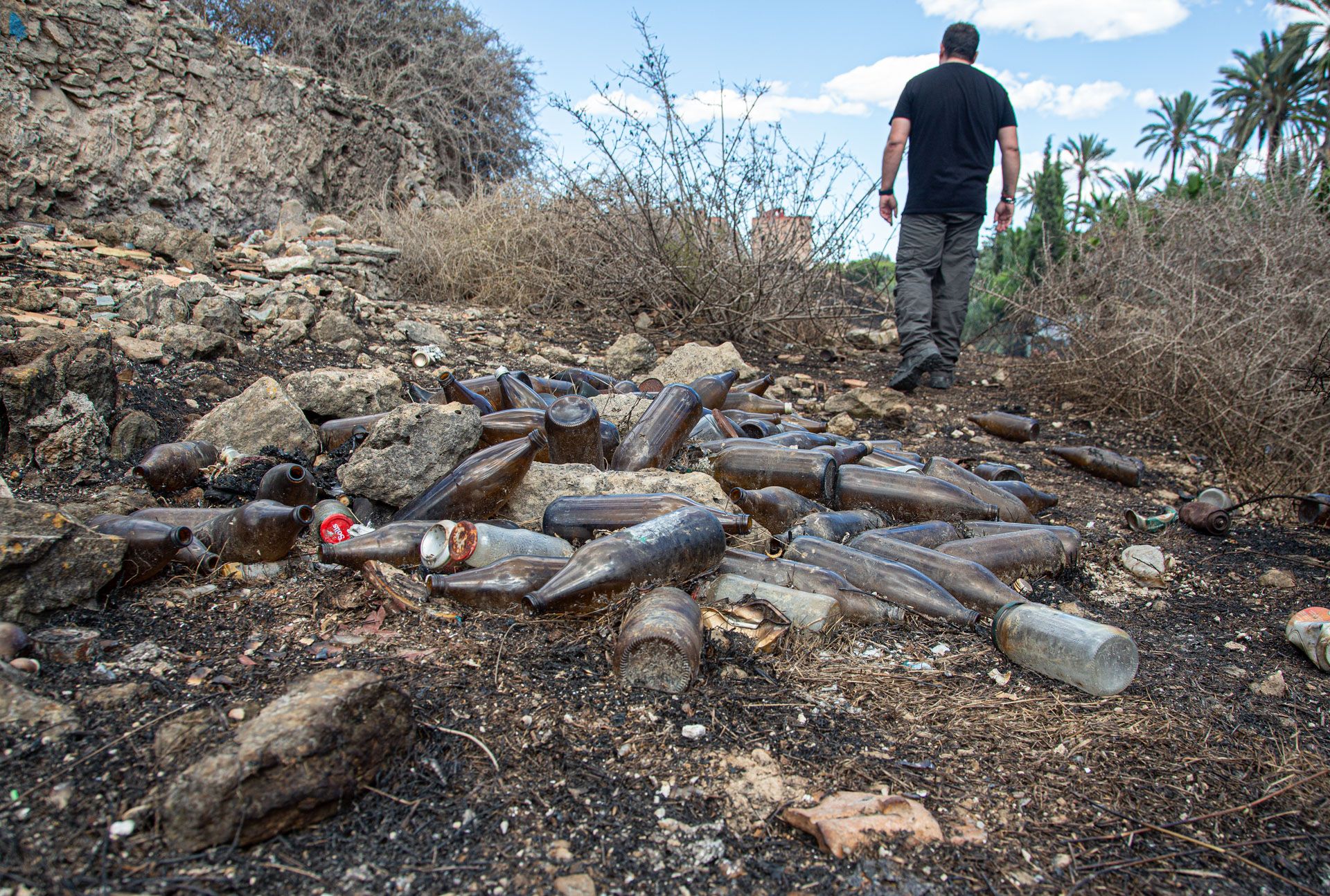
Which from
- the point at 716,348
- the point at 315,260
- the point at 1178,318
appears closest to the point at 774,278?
the point at 716,348

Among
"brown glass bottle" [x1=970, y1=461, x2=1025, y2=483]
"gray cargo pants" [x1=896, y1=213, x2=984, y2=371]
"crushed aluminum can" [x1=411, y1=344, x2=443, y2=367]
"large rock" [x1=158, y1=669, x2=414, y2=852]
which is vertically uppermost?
"gray cargo pants" [x1=896, y1=213, x2=984, y2=371]

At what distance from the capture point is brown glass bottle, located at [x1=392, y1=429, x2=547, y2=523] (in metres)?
2.84

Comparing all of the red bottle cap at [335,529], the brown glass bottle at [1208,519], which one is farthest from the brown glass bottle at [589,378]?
the brown glass bottle at [1208,519]

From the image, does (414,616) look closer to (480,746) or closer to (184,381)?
(480,746)

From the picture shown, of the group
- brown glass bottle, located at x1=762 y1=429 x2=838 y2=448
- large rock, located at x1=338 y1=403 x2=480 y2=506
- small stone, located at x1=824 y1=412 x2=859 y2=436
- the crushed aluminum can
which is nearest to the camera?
large rock, located at x1=338 y1=403 x2=480 y2=506

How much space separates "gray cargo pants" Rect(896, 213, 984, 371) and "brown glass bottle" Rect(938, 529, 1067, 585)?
138 inches

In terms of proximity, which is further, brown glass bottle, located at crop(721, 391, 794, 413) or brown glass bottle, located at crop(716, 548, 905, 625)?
brown glass bottle, located at crop(721, 391, 794, 413)

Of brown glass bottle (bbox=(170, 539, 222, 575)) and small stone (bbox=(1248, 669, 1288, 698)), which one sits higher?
brown glass bottle (bbox=(170, 539, 222, 575))

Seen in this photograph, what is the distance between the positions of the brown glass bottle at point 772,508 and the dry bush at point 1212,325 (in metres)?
3.38

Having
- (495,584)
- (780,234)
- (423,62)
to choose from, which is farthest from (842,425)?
(423,62)

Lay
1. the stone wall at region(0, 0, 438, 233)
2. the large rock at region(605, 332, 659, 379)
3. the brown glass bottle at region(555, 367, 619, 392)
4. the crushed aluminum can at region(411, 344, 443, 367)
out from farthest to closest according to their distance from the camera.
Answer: the stone wall at region(0, 0, 438, 233) → the large rock at region(605, 332, 659, 379) → the crushed aluminum can at region(411, 344, 443, 367) → the brown glass bottle at region(555, 367, 619, 392)

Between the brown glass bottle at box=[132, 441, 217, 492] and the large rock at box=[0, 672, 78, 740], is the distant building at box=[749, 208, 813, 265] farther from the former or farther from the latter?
the large rock at box=[0, 672, 78, 740]

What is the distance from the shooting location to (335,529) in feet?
8.48

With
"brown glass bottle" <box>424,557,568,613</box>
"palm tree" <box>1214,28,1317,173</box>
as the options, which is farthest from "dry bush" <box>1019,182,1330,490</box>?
"palm tree" <box>1214,28,1317,173</box>
